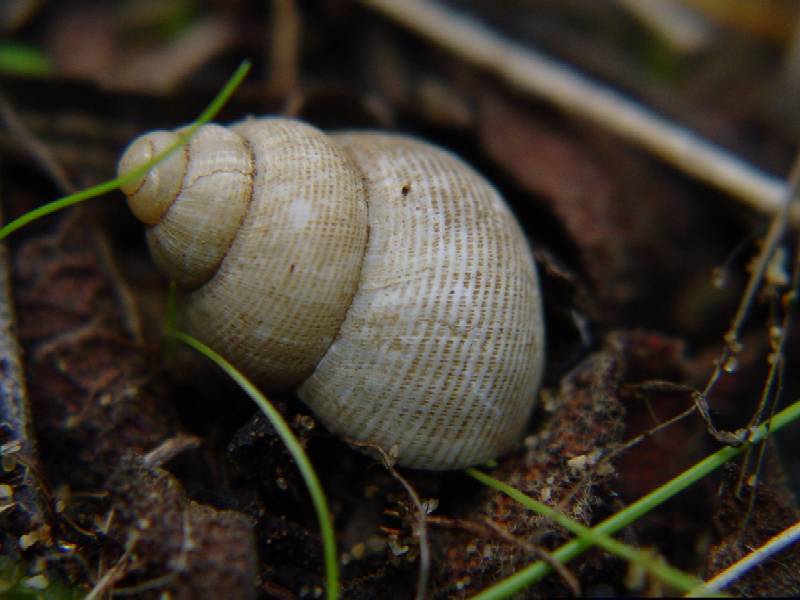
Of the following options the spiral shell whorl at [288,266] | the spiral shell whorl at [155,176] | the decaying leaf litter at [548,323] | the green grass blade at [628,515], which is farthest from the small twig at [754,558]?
the spiral shell whorl at [155,176]

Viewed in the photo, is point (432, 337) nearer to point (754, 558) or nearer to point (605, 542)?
point (605, 542)

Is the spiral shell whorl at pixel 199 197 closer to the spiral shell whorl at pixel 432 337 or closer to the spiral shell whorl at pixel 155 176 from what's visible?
the spiral shell whorl at pixel 155 176

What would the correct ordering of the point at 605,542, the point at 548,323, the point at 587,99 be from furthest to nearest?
1. the point at 587,99
2. the point at 548,323
3. the point at 605,542

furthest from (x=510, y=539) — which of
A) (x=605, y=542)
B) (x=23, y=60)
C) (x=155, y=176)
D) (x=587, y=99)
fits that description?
(x=23, y=60)

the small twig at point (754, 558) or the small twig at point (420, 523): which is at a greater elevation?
the small twig at point (754, 558)

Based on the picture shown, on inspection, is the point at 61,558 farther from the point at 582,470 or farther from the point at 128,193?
the point at 582,470

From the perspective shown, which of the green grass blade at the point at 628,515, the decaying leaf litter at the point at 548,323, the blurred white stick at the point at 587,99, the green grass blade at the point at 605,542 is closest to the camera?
the green grass blade at the point at 605,542

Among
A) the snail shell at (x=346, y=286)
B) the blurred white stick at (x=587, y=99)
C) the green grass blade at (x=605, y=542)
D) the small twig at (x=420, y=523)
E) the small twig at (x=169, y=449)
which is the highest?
the blurred white stick at (x=587, y=99)
